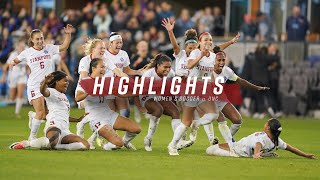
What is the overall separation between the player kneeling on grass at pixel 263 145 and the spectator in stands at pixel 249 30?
17.3 meters

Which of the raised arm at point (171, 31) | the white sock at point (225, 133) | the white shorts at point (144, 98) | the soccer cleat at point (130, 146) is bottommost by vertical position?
the soccer cleat at point (130, 146)

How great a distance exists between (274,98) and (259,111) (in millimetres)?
638

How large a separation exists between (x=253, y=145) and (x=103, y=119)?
103 inches

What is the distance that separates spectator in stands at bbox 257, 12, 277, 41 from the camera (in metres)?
34.8

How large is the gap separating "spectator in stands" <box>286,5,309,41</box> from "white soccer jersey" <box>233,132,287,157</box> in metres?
16.4

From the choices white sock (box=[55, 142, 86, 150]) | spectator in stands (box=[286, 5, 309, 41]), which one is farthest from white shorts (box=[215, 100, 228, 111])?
spectator in stands (box=[286, 5, 309, 41])

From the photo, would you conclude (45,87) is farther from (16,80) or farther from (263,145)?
(16,80)

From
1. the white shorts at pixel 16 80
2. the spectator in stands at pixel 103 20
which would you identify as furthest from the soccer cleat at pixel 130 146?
the spectator in stands at pixel 103 20

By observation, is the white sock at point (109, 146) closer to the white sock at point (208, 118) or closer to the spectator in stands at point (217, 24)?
the white sock at point (208, 118)

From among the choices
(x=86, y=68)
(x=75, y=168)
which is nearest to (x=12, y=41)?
(x=86, y=68)

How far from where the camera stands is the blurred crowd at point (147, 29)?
33.2m

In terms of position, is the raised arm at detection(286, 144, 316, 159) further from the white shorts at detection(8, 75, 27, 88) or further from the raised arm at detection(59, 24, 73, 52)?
the white shorts at detection(8, 75, 27, 88)

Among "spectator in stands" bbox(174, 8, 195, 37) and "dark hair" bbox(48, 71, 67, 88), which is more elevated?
"spectator in stands" bbox(174, 8, 195, 37)

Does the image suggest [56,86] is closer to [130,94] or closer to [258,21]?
[130,94]
